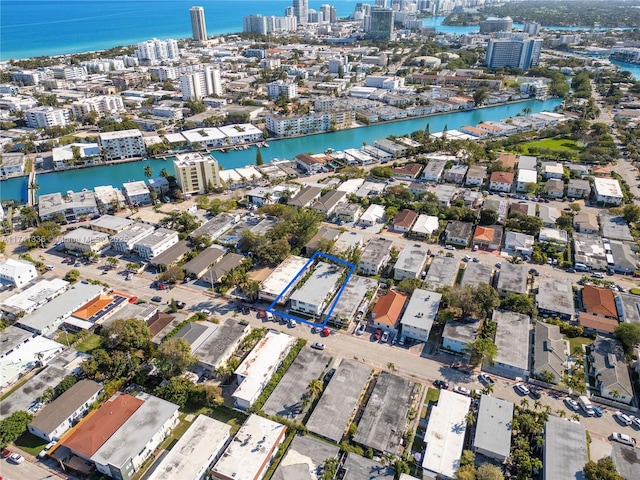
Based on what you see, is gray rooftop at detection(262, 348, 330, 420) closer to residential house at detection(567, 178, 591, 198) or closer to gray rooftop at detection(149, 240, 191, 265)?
gray rooftop at detection(149, 240, 191, 265)

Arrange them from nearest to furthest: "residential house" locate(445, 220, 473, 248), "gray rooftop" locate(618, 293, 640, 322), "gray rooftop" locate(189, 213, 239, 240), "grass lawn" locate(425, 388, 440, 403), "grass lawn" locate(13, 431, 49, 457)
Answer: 1. "grass lawn" locate(13, 431, 49, 457)
2. "grass lawn" locate(425, 388, 440, 403)
3. "gray rooftop" locate(618, 293, 640, 322)
4. "residential house" locate(445, 220, 473, 248)
5. "gray rooftop" locate(189, 213, 239, 240)

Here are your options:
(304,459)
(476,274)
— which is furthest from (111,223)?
(476,274)

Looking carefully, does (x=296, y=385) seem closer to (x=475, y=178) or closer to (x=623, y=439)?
(x=623, y=439)

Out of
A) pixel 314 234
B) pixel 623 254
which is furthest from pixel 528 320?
pixel 314 234

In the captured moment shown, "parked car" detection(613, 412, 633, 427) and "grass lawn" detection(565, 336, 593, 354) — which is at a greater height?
"grass lawn" detection(565, 336, 593, 354)

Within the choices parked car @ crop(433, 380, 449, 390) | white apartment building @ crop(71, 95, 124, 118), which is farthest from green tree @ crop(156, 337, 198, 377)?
white apartment building @ crop(71, 95, 124, 118)

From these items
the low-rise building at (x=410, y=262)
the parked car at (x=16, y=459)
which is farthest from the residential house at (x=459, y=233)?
the parked car at (x=16, y=459)

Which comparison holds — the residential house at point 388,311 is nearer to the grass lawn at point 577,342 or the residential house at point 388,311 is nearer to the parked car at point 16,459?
the grass lawn at point 577,342
